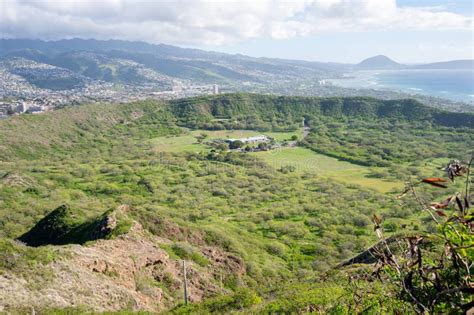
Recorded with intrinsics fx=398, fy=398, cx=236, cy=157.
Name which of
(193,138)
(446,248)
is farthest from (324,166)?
(446,248)

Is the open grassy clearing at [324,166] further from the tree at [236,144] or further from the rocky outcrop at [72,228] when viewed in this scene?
the rocky outcrop at [72,228]

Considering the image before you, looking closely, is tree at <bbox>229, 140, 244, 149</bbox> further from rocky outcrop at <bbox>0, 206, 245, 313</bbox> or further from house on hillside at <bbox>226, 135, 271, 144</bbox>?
rocky outcrop at <bbox>0, 206, 245, 313</bbox>

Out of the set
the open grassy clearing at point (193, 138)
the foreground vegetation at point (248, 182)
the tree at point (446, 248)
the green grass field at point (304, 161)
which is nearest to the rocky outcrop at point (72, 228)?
the foreground vegetation at point (248, 182)

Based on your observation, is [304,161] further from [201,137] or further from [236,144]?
[201,137]

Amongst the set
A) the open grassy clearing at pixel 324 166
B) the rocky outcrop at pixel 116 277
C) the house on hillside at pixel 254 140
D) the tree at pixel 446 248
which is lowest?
the open grassy clearing at pixel 324 166

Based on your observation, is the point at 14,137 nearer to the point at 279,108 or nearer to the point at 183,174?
the point at 183,174

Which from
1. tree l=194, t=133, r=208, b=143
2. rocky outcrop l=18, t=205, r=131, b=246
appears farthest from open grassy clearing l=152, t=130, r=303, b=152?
rocky outcrop l=18, t=205, r=131, b=246
